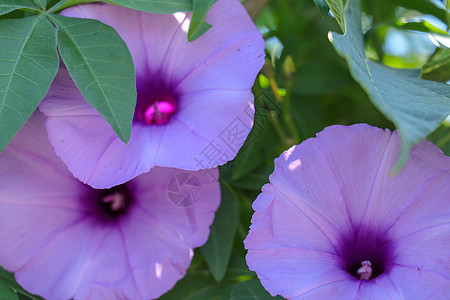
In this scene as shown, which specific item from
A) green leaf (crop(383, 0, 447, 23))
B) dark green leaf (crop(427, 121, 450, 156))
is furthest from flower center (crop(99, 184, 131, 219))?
green leaf (crop(383, 0, 447, 23))

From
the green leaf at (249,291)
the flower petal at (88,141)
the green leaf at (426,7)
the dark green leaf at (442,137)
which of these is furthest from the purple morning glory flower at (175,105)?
the green leaf at (426,7)

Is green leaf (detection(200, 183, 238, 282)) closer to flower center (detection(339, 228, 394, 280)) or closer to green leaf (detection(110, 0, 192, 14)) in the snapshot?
flower center (detection(339, 228, 394, 280))

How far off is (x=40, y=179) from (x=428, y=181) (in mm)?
588

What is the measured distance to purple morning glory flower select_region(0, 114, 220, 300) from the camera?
34.8 inches

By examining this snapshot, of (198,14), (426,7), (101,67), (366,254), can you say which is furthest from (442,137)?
(101,67)

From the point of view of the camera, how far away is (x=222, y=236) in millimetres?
981

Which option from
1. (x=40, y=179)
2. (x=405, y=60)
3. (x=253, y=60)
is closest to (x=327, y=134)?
(x=253, y=60)

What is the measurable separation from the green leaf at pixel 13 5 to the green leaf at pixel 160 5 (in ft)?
0.41

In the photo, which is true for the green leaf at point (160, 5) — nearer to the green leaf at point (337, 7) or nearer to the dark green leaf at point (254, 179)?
the green leaf at point (337, 7)

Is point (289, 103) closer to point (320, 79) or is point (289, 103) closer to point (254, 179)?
point (320, 79)

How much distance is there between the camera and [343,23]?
0.77 metres

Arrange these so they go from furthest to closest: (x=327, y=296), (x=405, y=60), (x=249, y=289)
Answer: (x=405, y=60) < (x=249, y=289) < (x=327, y=296)

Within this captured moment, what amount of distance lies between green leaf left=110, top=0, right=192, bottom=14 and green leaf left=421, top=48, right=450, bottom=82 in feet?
1.40

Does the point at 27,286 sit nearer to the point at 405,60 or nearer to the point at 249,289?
the point at 249,289
